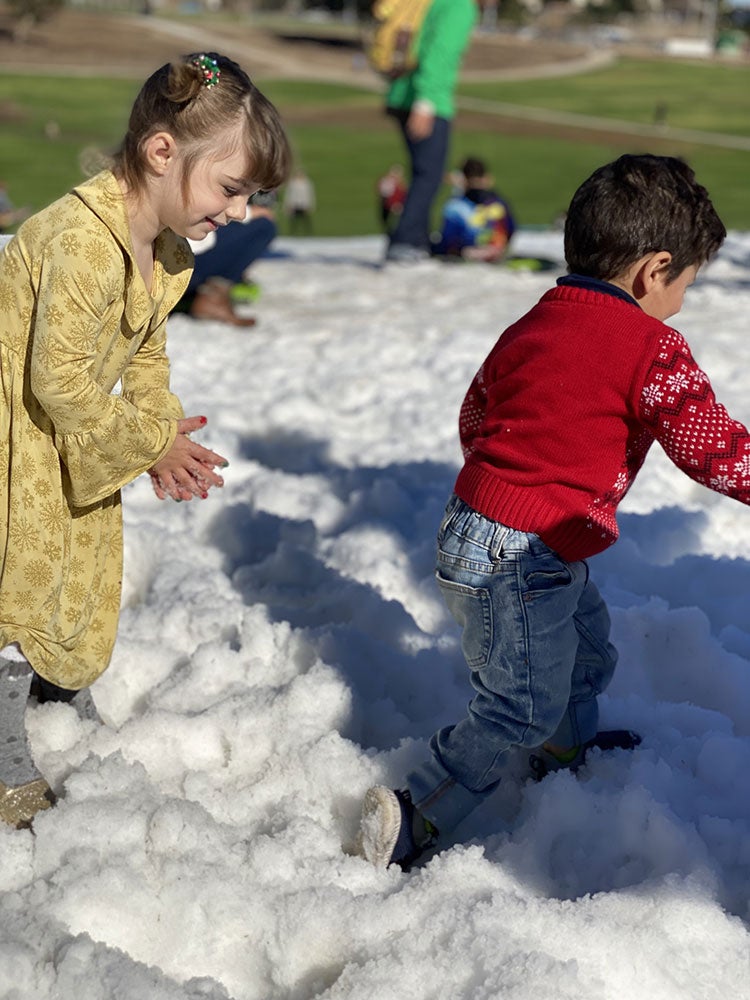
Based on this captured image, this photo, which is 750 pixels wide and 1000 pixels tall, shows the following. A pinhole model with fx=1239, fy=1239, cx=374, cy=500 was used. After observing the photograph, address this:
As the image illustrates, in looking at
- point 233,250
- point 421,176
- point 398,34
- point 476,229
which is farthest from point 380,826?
point 476,229

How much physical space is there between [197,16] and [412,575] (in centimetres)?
7540

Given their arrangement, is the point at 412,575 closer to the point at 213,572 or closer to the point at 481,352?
the point at 213,572

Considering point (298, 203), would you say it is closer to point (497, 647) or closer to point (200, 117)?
point (200, 117)

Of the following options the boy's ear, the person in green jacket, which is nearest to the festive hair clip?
the boy's ear

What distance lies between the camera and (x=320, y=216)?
17906 millimetres

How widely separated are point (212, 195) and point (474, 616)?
34.3 inches

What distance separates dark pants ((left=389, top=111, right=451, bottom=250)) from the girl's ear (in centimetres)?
602

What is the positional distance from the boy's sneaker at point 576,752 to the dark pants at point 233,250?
3.99 metres

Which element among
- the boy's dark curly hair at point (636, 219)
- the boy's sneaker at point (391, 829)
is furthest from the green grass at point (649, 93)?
the boy's sneaker at point (391, 829)

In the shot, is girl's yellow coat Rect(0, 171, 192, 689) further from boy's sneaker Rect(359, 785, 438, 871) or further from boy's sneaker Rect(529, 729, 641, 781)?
boy's sneaker Rect(529, 729, 641, 781)

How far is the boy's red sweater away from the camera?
2055mm

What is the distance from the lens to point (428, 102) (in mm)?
7801

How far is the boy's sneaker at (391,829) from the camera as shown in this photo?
2178 mm

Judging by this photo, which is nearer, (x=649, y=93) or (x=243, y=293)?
(x=243, y=293)
